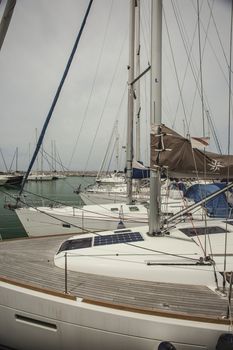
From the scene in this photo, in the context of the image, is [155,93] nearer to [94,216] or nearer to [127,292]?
[127,292]

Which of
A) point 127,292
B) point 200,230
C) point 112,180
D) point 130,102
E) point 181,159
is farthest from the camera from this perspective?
point 112,180

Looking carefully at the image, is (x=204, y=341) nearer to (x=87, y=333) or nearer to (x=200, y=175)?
(x=87, y=333)

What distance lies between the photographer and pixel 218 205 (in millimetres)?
12852

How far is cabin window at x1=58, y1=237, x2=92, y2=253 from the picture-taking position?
6.17 m

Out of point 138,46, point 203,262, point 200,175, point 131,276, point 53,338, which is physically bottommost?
point 53,338

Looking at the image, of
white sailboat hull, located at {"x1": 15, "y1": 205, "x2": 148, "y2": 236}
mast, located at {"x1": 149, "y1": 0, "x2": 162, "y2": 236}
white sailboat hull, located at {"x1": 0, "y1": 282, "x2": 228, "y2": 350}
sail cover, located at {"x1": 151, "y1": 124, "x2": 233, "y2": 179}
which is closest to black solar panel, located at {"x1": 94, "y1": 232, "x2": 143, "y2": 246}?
A: mast, located at {"x1": 149, "y1": 0, "x2": 162, "y2": 236}

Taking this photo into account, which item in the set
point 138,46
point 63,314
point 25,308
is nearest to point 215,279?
point 63,314

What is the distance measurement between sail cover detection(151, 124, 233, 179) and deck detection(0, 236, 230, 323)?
276 centimetres

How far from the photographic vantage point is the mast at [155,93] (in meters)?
6.40

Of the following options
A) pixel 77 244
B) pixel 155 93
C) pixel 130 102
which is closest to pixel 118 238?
pixel 77 244

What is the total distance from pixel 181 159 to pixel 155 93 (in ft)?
6.00

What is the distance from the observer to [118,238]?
639cm

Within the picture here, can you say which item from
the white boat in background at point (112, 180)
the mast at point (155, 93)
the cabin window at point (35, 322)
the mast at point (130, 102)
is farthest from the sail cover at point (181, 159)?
the white boat in background at point (112, 180)

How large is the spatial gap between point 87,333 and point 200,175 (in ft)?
14.3
